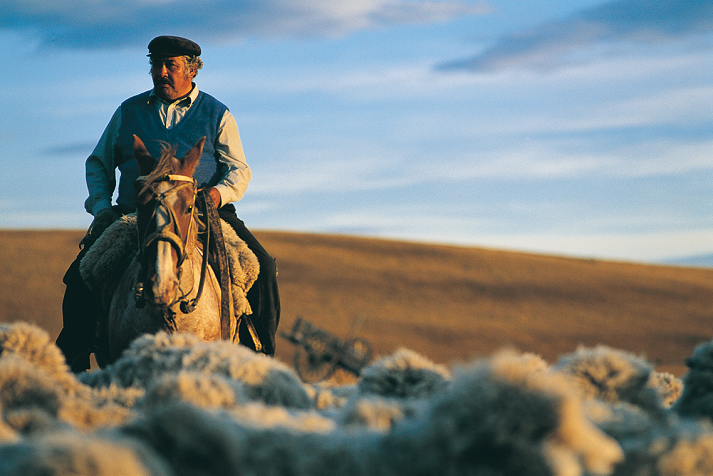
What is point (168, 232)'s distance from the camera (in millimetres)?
5695

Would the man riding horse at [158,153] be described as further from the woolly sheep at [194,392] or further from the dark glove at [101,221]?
the woolly sheep at [194,392]

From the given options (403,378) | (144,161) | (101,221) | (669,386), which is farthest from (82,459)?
(101,221)

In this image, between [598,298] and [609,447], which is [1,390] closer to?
[609,447]

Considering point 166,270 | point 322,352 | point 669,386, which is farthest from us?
point 322,352

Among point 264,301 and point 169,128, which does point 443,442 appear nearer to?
point 264,301

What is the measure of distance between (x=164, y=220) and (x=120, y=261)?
4.09ft

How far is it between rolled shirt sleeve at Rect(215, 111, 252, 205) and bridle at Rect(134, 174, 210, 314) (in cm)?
110

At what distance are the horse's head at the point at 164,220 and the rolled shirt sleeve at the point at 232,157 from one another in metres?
0.96

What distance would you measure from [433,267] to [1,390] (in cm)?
5469

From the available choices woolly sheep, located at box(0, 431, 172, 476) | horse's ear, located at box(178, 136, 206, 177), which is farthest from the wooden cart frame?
woolly sheep, located at box(0, 431, 172, 476)

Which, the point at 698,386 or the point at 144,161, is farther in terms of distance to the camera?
the point at 144,161

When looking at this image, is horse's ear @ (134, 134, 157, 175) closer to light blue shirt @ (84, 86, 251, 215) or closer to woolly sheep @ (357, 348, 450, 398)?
light blue shirt @ (84, 86, 251, 215)

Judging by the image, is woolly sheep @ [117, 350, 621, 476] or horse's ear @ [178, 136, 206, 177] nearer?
woolly sheep @ [117, 350, 621, 476]

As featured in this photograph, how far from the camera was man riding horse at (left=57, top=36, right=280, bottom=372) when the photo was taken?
7199mm
